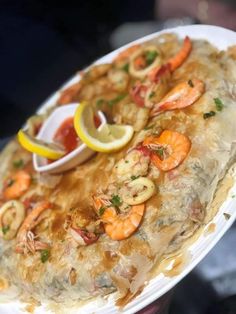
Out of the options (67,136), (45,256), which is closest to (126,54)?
(67,136)

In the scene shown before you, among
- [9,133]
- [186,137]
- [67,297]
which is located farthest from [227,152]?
[9,133]

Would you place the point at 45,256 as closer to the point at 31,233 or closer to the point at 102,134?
the point at 31,233

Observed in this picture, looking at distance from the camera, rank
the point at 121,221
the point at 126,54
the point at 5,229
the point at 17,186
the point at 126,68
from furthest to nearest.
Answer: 1. the point at 126,54
2. the point at 126,68
3. the point at 17,186
4. the point at 5,229
5. the point at 121,221

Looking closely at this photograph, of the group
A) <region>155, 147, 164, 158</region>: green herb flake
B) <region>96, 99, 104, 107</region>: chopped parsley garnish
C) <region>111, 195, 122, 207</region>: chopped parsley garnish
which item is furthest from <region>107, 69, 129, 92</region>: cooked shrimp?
<region>111, 195, 122, 207</region>: chopped parsley garnish

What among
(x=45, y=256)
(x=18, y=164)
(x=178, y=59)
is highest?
(x=178, y=59)

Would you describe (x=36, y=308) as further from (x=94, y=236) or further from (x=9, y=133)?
(x=9, y=133)
